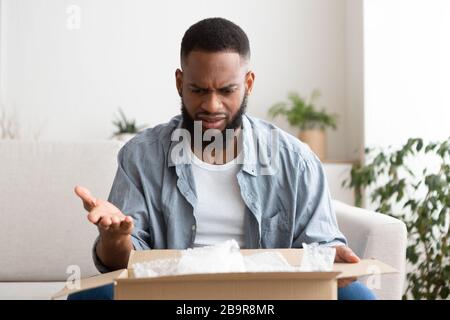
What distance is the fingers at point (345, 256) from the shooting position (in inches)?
44.8

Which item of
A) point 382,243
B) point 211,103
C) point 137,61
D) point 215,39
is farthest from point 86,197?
point 137,61

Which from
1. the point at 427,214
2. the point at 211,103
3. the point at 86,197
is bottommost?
the point at 427,214

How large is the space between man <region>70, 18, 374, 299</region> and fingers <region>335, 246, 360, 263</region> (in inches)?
9.1

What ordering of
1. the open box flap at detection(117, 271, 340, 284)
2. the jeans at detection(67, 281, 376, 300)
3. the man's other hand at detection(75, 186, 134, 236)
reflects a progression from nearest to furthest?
the open box flap at detection(117, 271, 340, 284) < the man's other hand at detection(75, 186, 134, 236) < the jeans at detection(67, 281, 376, 300)

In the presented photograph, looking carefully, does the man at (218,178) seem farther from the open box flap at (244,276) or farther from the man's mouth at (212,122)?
the open box flap at (244,276)

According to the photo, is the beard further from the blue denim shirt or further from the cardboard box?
the cardboard box

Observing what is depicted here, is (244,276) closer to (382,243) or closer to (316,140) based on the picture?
(382,243)

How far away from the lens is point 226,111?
1.43m

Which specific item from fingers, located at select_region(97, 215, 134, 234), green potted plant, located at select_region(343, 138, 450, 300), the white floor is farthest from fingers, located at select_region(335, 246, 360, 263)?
green potted plant, located at select_region(343, 138, 450, 300)

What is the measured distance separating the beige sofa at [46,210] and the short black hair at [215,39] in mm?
715

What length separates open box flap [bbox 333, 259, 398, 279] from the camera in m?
0.97

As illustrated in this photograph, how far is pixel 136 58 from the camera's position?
4.27m

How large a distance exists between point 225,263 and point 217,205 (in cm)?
57
